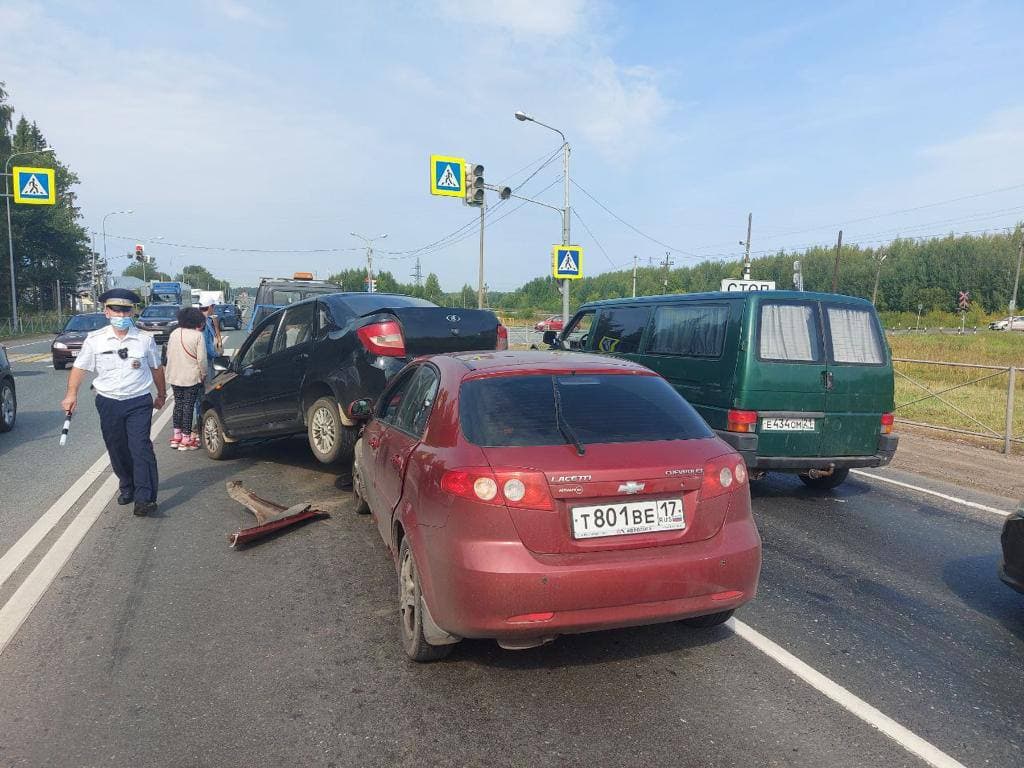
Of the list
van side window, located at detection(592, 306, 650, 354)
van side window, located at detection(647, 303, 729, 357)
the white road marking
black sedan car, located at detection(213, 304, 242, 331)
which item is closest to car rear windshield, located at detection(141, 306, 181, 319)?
black sedan car, located at detection(213, 304, 242, 331)

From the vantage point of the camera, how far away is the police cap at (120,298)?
6.17 meters

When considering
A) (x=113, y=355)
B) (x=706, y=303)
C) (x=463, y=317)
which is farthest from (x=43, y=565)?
(x=706, y=303)

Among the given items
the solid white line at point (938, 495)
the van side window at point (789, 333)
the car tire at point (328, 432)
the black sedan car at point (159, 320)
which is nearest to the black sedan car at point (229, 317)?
the black sedan car at point (159, 320)

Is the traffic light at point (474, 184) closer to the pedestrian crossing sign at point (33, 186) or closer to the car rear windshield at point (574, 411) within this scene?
the pedestrian crossing sign at point (33, 186)

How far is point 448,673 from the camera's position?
3.56 meters

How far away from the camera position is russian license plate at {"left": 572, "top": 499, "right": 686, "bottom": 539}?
3.29m

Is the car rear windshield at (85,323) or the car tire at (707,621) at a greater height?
the car rear windshield at (85,323)

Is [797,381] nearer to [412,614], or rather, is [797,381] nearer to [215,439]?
[412,614]

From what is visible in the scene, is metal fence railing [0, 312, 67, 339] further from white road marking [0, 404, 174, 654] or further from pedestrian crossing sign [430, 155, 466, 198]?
white road marking [0, 404, 174, 654]

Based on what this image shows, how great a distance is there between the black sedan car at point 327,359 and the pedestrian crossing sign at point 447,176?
553 inches

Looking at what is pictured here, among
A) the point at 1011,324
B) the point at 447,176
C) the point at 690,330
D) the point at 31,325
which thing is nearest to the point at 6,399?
the point at 690,330

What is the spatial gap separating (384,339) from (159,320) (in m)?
28.8

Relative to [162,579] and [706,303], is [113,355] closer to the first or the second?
[162,579]

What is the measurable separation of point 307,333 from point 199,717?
195 inches
